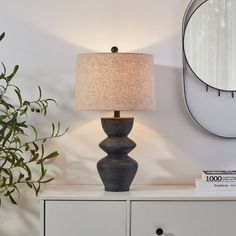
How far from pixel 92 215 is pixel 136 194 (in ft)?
0.64

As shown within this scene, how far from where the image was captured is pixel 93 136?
94.3 inches

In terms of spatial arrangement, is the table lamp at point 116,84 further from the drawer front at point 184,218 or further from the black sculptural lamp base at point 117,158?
the drawer front at point 184,218

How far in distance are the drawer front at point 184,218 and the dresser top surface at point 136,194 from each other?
22mm

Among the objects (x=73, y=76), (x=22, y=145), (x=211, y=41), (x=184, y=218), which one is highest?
(x=211, y=41)

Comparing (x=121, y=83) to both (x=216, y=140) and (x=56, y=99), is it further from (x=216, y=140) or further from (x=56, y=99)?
(x=216, y=140)

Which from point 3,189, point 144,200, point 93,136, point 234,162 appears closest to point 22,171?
point 3,189

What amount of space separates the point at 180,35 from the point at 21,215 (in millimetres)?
1089

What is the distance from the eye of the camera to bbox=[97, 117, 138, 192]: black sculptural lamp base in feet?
7.07

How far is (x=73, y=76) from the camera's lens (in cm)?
238

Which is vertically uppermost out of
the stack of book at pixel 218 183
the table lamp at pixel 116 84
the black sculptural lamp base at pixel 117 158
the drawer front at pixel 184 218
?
the table lamp at pixel 116 84

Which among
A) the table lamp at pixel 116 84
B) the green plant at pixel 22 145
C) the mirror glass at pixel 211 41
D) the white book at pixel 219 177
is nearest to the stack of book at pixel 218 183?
the white book at pixel 219 177

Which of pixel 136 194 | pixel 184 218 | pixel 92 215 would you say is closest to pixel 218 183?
pixel 184 218

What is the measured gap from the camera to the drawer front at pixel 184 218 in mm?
2076

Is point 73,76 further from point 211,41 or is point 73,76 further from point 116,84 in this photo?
point 211,41
